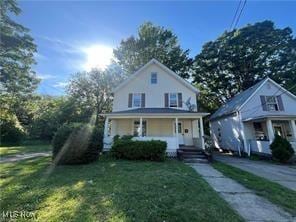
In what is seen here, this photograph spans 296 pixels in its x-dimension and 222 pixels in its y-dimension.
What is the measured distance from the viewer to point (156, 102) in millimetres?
15758

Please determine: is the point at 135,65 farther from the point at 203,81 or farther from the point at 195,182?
the point at 195,182

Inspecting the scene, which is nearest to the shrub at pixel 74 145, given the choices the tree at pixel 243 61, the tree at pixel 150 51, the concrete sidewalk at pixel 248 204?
the concrete sidewalk at pixel 248 204

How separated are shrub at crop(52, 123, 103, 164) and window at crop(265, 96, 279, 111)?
601 inches

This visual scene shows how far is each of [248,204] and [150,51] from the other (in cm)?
2546

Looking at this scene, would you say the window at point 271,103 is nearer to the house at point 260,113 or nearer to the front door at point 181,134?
the house at point 260,113

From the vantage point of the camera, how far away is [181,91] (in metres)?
16.0

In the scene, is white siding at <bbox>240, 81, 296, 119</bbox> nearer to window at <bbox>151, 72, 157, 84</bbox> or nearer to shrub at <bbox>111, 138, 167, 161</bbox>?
window at <bbox>151, 72, 157, 84</bbox>

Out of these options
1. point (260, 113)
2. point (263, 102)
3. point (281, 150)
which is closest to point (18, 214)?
point (281, 150)

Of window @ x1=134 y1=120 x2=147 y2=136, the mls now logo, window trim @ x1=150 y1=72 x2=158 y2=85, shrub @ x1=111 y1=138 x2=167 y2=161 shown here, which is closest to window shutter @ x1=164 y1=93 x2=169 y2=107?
window trim @ x1=150 y1=72 x2=158 y2=85

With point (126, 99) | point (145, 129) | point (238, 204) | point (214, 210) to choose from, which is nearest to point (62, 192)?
point (214, 210)

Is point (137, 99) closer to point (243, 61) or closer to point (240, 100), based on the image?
point (240, 100)

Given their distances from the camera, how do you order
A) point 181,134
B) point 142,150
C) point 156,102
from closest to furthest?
point 142,150, point 181,134, point 156,102

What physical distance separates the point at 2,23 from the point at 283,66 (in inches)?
1266

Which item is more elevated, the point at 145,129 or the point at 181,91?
the point at 181,91
